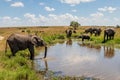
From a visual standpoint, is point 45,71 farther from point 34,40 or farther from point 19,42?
point 34,40

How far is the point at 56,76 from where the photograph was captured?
15445 mm

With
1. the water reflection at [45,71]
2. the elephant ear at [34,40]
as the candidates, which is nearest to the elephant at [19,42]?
the elephant ear at [34,40]

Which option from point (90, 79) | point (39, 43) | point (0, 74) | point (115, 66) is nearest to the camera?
point (0, 74)

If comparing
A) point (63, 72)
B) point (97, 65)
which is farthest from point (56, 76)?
point (97, 65)

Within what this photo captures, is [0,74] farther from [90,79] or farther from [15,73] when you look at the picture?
[90,79]

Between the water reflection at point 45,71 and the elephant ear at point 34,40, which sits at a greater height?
the elephant ear at point 34,40

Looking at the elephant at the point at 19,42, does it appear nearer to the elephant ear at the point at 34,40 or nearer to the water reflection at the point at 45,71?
the elephant ear at the point at 34,40

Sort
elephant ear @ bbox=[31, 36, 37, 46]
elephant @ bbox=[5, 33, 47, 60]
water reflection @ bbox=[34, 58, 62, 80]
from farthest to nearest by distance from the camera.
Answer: elephant ear @ bbox=[31, 36, 37, 46]
elephant @ bbox=[5, 33, 47, 60]
water reflection @ bbox=[34, 58, 62, 80]

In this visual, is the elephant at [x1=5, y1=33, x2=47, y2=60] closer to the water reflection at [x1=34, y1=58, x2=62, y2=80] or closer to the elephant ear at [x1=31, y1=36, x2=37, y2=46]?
the elephant ear at [x1=31, y1=36, x2=37, y2=46]

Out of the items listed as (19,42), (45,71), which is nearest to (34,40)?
(19,42)

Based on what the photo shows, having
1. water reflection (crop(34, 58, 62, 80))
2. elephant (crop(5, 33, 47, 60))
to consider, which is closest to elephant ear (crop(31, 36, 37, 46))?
elephant (crop(5, 33, 47, 60))

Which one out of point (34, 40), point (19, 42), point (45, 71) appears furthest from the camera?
point (34, 40)

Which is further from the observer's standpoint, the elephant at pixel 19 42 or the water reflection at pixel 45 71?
the elephant at pixel 19 42

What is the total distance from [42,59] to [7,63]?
5838 mm
